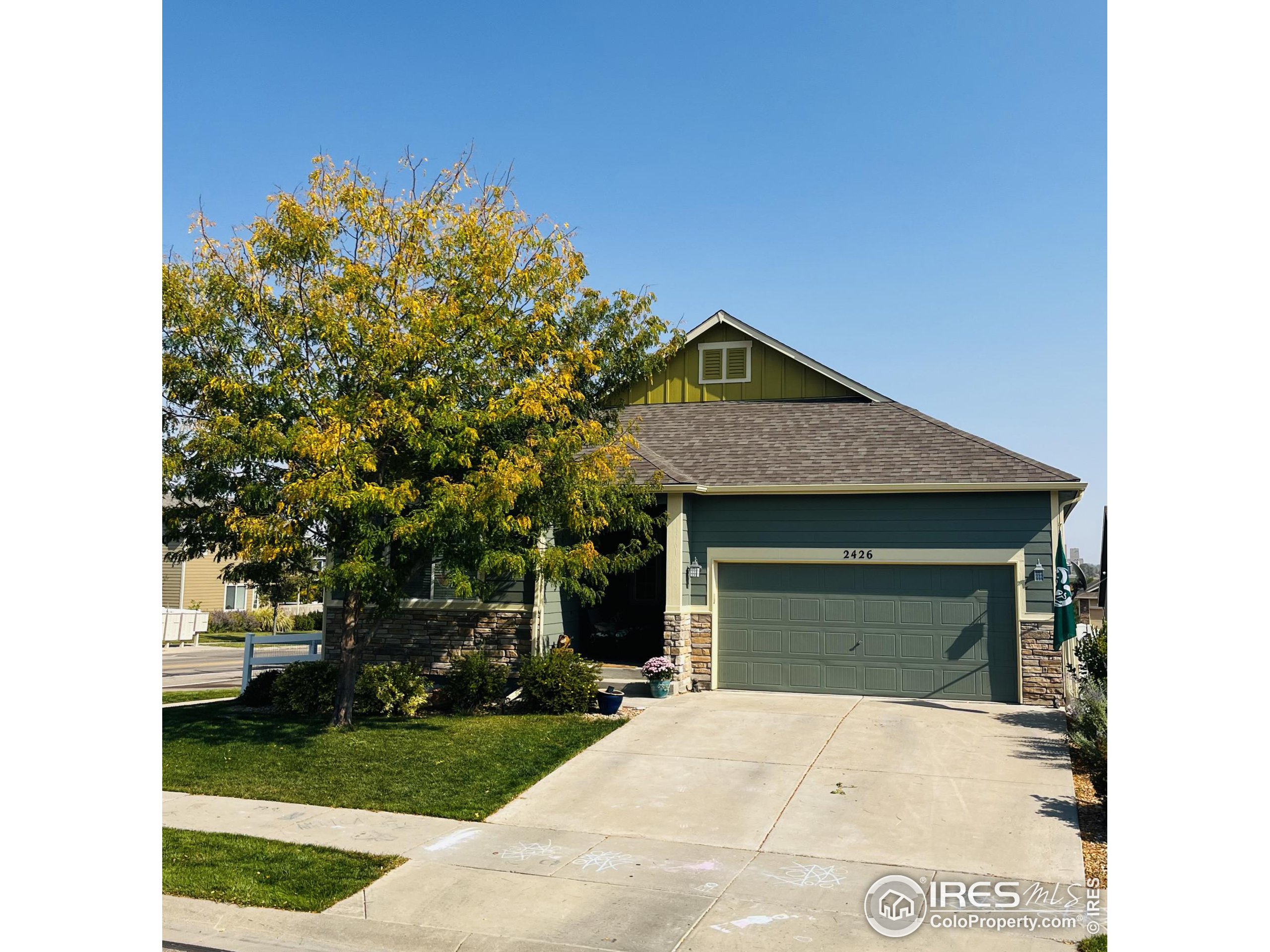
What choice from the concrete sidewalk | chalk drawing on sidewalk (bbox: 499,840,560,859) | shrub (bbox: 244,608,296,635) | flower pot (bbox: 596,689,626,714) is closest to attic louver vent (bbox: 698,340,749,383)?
flower pot (bbox: 596,689,626,714)

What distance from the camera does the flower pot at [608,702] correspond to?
44.8 feet

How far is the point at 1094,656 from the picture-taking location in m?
13.3

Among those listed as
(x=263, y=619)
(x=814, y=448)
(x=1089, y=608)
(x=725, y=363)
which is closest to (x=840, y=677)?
(x=814, y=448)

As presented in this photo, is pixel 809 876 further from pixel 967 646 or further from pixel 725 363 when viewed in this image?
pixel 725 363

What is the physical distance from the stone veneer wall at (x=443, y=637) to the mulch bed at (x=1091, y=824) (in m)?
8.29

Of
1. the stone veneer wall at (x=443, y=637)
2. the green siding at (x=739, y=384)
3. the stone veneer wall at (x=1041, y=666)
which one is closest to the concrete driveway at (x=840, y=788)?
the stone veneer wall at (x=1041, y=666)

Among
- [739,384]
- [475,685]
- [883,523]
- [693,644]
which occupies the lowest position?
[475,685]

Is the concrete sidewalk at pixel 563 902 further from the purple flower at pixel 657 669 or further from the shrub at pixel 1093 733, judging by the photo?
Result: the purple flower at pixel 657 669

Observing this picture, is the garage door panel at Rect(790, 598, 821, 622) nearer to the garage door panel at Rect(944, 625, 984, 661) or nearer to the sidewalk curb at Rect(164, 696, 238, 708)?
the garage door panel at Rect(944, 625, 984, 661)

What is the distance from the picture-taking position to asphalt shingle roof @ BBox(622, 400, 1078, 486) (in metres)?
15.4

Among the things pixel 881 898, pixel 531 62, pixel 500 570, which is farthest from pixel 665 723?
pixel 531 62

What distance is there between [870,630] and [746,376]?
20.6ft

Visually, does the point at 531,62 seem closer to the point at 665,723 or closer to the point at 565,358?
the point at 565,358

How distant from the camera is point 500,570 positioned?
1255 cm
